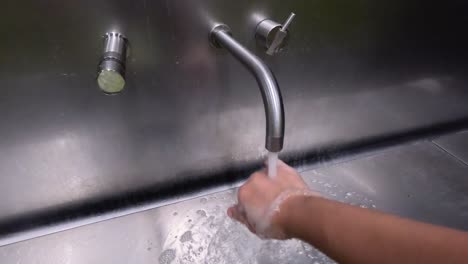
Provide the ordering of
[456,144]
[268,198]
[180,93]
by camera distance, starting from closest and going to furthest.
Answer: [268,198] → [180,93] → [456,144]

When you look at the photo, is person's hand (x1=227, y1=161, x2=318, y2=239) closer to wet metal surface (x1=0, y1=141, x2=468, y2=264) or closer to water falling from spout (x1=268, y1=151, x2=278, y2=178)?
water falling from spout (x1=268, y1=151, x2=278, y2=178)

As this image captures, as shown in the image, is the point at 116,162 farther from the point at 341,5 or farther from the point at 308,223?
the point at 341,5

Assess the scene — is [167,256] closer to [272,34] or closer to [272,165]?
[272,165]

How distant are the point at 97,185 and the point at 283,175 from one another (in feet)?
1.27

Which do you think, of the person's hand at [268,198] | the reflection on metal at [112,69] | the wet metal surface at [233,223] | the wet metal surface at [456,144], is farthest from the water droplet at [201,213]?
the wet metal surface at [456,144]

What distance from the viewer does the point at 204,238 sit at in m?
0.63

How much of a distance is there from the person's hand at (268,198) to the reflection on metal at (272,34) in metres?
0.19

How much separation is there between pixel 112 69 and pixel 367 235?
0.35 meters

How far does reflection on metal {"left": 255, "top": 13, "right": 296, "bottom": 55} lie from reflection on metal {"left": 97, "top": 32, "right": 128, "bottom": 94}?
0.22 meters

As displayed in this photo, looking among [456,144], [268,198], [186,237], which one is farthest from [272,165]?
[456,144]

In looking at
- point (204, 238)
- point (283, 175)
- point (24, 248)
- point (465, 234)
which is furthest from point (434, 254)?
point (24, 248)

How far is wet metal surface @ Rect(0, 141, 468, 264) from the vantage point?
1.98ft

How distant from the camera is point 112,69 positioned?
42 centimetres

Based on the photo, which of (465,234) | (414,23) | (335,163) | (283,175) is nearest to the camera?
(465,234)
